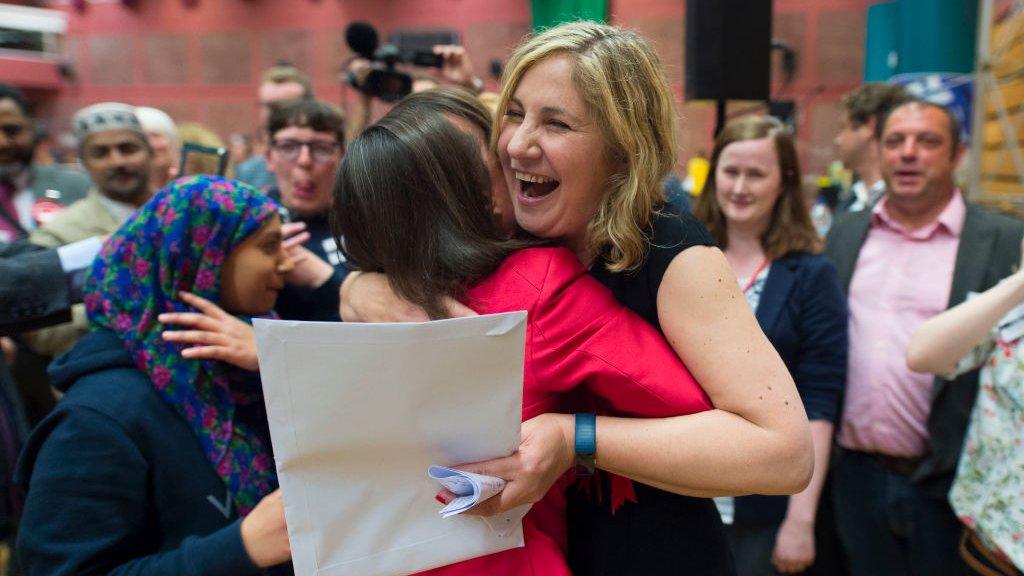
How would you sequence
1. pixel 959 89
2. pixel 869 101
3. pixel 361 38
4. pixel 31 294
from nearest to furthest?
pixel 31 294
pixel 361 38
pixel 869 101
pixel 959 89

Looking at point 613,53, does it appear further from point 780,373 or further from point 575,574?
point 575,574

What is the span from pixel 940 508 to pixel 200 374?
1.93 metres

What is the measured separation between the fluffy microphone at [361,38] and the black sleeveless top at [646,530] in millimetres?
2325

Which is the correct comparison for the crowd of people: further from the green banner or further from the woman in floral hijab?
the green banner

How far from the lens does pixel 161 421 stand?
124cm

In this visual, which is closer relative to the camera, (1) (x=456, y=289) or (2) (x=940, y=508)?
(1) (x=456, y=289)

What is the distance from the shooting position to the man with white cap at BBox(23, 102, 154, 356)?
2.34 m

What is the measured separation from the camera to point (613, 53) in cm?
102

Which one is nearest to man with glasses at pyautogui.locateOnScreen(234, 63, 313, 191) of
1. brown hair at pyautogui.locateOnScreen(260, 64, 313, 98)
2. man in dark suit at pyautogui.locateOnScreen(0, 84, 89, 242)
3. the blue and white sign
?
brown hair at pyautogui.locateOnScreen(260, 64, 313, 98)

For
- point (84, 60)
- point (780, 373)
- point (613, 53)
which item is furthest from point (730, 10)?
point (84, 60)

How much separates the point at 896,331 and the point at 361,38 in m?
2.25

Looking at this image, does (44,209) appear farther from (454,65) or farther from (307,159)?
(454,65)

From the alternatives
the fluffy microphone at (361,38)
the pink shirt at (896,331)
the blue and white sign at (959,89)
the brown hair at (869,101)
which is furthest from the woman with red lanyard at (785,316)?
the blue and white sign at (959,89)

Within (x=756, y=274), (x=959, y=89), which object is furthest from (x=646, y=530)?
(x=959, y=89)
